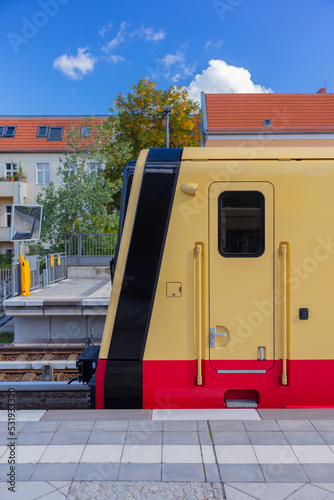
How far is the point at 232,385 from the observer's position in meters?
4.10

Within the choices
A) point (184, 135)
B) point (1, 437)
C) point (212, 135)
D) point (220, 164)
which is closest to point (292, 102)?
point (212, 135)

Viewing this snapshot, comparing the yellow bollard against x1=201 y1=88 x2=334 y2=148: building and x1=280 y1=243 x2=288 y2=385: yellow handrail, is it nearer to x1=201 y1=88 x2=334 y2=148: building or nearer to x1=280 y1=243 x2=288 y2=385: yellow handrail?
x1=280 y1=243 x2=288 y2=385: yellow handrail

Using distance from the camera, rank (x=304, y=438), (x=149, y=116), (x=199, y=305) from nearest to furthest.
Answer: (x=304, y=438) < (x=199, y=305) < (x=149, y=116)

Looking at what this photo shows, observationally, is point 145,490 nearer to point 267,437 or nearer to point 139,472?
point 139,472

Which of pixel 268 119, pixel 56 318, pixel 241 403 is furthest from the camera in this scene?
pixel 268 119

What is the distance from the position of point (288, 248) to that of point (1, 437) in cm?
312

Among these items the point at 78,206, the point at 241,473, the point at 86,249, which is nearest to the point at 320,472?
the point at 241,473

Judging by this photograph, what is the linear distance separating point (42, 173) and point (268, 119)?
57.4ft

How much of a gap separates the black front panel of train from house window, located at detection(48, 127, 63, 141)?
104 ft

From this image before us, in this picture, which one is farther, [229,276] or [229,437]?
[229,276]

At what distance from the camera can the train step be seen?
414 cm

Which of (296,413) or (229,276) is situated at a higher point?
(229,276)

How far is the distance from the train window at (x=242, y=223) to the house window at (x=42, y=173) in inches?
1231

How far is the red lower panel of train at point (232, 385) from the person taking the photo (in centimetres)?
406
